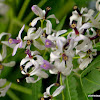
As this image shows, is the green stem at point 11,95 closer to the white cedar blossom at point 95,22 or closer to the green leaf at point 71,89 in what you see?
the green leaf at point 71,89

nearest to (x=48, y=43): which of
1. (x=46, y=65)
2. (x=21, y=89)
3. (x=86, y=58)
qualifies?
(x=46, y=65)

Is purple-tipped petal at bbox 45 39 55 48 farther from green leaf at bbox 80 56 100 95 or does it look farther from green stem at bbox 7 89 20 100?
green stem at bbox 7 89 20 100

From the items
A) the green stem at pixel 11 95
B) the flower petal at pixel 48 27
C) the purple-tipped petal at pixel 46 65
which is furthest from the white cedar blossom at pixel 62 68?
the green stem at pixel 11 95

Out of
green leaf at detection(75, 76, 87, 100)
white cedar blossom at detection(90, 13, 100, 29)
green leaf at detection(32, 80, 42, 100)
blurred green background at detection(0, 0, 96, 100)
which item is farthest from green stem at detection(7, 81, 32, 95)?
white cedar blossom at detection(90, 13, 100, 29)

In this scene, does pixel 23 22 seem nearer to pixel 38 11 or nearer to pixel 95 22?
pixel 38 11

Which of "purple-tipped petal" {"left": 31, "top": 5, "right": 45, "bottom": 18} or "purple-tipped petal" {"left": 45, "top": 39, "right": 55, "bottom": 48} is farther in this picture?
"purple-tipped petal" {"left": 31, "top": 5, "right": 45, "bottom": 18}
